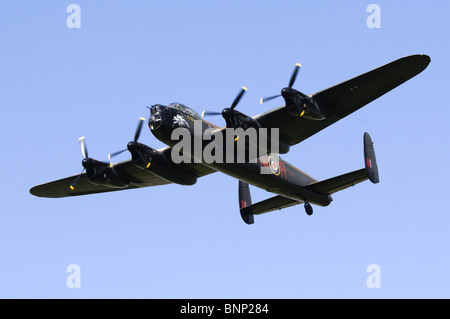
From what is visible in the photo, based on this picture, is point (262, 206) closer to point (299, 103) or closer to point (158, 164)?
point (158, 164)

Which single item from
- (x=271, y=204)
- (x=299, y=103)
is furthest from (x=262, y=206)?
(x=299, y=103)

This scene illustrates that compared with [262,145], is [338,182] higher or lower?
lower

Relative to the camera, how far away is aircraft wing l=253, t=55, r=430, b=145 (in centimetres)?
2350

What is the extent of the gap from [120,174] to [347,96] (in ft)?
38.7

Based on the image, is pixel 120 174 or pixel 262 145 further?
pixel 120 174

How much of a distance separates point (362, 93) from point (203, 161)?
23.9 feet

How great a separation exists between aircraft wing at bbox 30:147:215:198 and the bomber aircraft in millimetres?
51

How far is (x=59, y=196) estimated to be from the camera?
33.4 metres

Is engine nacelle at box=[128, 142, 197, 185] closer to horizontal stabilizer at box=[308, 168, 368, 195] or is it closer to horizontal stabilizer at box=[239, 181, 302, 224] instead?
horizontal stabilizer at box=[239, 181, 302, 224]

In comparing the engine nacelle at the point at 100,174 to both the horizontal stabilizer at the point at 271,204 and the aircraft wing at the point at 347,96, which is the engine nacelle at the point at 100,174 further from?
the aircraft wing at the point at 347,96

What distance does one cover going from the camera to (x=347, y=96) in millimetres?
24703

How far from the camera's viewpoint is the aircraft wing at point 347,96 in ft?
77.1

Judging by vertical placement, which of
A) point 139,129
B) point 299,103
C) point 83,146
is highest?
point 139,129

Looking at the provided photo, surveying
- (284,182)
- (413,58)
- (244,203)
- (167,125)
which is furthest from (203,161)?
(413,58)
